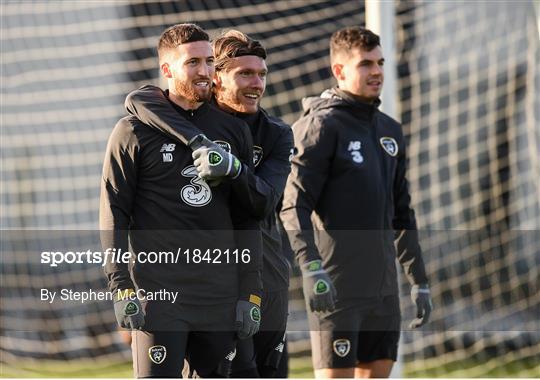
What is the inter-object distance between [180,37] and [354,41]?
120 centimetres

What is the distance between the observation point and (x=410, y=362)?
7.24 m

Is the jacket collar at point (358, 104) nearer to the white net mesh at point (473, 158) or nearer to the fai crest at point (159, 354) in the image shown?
the fai crest at point (159, 354)

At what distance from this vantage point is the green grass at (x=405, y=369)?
6.87 meters

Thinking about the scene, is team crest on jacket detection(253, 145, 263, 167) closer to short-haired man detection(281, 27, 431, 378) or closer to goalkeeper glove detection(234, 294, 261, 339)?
short-haired man detection(281, 27, 431, 378)

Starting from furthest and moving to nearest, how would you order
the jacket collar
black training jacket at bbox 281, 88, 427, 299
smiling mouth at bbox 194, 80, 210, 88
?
1. the jacket collar
2. black training jacket at bbox 281, 88, 427, 299
3. smiling mouth at bbox 194, 80, 210, 88

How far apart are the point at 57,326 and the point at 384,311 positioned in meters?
2.63

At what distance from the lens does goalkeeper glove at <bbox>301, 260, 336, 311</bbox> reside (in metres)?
4.56

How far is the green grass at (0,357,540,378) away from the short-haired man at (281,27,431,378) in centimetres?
249

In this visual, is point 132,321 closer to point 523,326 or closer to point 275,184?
point 275,184

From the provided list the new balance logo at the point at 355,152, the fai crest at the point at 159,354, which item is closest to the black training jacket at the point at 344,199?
the new balance logo at the point at 355,152

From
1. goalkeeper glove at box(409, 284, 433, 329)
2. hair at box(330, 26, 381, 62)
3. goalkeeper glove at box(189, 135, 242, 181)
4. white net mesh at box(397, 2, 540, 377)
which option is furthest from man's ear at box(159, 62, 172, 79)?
white net mesh at box(397, 2, 540, 377)

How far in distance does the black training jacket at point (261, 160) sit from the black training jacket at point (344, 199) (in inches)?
8.4

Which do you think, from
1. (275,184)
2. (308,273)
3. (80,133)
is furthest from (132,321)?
(80,133)

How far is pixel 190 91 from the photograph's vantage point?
3.85 metres
